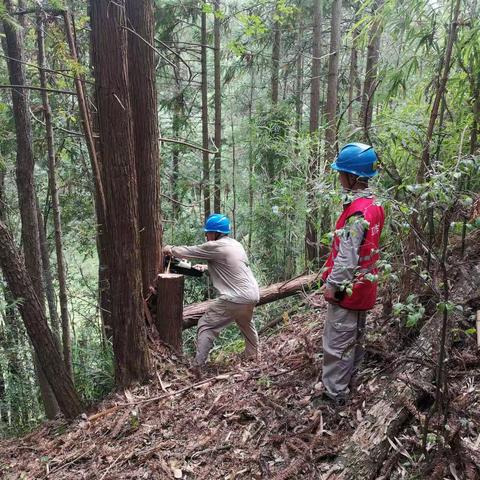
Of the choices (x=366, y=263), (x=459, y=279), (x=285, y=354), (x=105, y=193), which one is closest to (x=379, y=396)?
(x=366, y=263)

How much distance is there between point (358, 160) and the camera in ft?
11.4

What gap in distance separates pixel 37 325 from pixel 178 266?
1988 mm

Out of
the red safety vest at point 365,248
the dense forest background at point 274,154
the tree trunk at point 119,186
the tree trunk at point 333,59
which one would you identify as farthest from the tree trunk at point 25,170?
the tree trunk at point 333,59

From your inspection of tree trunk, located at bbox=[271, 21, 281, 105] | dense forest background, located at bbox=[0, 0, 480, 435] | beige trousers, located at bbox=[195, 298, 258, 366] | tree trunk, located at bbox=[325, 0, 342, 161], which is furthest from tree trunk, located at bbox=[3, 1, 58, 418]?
tree trunk, located at bbox=[271, 21, 281, 105]

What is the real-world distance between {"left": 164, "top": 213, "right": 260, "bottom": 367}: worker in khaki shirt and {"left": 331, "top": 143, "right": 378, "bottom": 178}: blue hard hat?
115 inches

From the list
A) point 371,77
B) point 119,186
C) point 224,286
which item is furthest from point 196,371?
point 371,77

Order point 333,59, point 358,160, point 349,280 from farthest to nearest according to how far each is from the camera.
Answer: point 333,59 → point 358,160 → point 349,280

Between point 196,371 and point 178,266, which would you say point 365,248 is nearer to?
point 196,371

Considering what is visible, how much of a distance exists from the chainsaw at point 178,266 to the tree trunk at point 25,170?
2374 mm

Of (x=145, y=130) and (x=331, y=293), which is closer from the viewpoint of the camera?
(x=331, y=293)

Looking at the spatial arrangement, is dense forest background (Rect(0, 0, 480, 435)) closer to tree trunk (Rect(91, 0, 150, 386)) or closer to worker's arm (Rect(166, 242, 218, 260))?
tree trunk (Rect(91, 0, 150, 386))

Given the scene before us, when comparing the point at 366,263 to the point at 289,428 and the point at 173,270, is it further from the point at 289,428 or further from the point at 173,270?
the point at 173,270

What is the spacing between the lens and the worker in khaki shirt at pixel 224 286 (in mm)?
6137

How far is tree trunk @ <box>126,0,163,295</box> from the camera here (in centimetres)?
520
